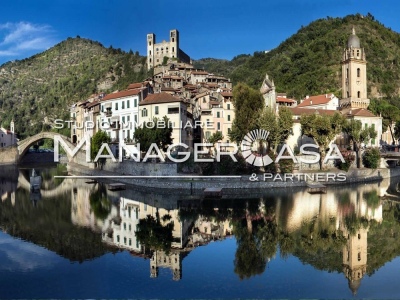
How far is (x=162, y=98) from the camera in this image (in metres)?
56.8

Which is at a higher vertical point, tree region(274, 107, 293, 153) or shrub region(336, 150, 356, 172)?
tree region(274, 107, 293, 153)

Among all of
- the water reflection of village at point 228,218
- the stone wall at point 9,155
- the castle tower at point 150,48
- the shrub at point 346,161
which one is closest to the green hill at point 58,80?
the castle tower at point 150,48

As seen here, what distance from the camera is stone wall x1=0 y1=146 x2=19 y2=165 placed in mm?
84625

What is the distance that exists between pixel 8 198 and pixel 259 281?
31832mm

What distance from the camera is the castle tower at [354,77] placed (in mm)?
74250

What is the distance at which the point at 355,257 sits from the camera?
23.3 meters

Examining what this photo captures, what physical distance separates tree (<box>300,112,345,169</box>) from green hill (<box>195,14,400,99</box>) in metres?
42.2

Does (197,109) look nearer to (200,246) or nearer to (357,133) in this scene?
(357,133)

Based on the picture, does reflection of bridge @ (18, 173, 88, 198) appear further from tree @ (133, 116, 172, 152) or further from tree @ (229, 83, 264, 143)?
tree @ (229, 83, 264, 143)

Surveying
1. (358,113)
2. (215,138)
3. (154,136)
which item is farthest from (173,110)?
(358,113)

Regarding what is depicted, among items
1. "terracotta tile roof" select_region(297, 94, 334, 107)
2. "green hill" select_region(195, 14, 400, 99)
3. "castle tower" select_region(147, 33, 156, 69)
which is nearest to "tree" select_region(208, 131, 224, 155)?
"terracotta tile roof" select_region(297, 94, 334, 107)

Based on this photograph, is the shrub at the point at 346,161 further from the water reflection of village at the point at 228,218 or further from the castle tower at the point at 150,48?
the castle tower at the point at 150,48

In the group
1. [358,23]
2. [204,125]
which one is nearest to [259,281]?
[204,125]

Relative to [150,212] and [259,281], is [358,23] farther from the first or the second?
[259,281]
